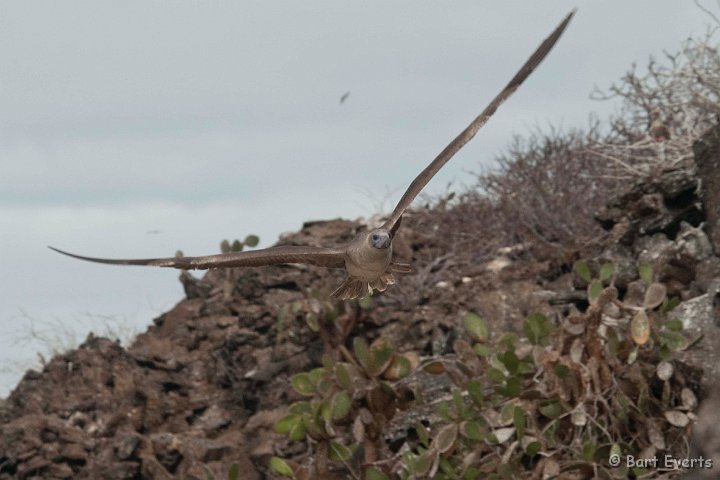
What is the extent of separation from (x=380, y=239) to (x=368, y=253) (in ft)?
0.37

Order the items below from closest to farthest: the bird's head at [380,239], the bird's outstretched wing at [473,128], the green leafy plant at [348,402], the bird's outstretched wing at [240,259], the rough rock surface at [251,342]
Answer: the bird's outstretched wing at [240,259] → the bird's outstretched wing at [473,128] → the bird's head at [380,239] → the green leafy plant at [348,402] → the rough rock surface at [251,342]

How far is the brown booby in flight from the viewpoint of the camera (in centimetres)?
663

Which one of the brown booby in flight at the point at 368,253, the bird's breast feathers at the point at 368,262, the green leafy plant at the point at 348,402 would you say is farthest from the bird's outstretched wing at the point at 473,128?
the green leafy plant at the point at 348,402

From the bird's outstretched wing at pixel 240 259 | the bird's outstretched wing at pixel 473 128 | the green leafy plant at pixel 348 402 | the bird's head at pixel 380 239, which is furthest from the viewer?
the green leafy plant at pixel 348 402

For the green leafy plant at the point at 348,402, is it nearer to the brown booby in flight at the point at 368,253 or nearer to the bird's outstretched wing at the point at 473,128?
the brown booby in flight at the point at 368,253

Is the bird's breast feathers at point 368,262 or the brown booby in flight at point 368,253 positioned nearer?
the brown booby in flight at point 368,253

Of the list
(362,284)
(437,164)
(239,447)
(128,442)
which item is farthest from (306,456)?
(437,164)

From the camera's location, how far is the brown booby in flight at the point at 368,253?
6.63 meters

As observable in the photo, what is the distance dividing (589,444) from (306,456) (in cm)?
299

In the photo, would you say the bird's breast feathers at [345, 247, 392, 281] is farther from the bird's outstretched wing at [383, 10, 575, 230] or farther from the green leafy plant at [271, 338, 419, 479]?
the green leafy plant at [271, 338, 419, 479]

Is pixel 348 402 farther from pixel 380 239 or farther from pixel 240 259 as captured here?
pixel 240 259

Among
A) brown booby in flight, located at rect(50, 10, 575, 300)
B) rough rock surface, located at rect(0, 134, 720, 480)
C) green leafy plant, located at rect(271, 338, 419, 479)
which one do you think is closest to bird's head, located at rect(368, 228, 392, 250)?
brown booby in flight, located at rect(50, 10, 575, 300)

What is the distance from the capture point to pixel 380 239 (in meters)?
6.94

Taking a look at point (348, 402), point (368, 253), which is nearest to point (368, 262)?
point (368, 253)
